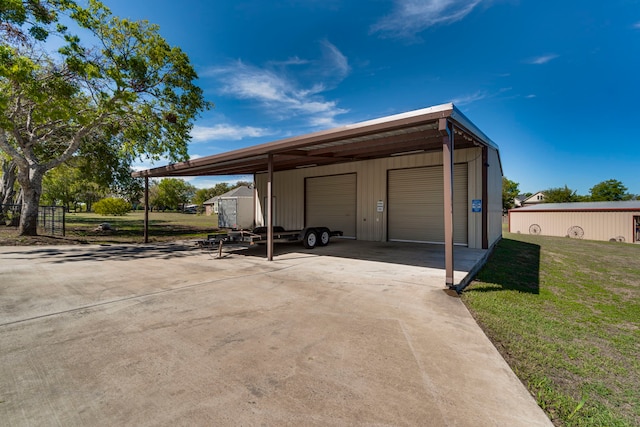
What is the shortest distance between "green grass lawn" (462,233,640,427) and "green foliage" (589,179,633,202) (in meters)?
70.3

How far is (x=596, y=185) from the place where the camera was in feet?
203

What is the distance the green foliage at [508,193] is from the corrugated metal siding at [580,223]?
3229 centimetres

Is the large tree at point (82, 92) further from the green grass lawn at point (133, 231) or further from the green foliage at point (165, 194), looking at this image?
the green foliage at point (165, 194)

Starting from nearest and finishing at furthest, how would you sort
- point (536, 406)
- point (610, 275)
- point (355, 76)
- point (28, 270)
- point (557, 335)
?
1. point (536, 406)
2. point (557, 335)
3. point (28, 270)
4. point (610, 275)
5. point (355, 76)

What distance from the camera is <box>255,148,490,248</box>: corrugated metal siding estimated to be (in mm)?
10617

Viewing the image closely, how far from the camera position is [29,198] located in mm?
12617

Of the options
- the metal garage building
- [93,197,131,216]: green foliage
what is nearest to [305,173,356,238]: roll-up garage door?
the metal garage building

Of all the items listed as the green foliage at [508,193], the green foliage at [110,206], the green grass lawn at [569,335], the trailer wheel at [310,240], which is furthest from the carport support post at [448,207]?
the green foliage at [508,193]

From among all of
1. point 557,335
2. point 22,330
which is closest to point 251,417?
point 22,330

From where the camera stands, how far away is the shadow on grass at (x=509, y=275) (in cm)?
616

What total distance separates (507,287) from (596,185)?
261 feet

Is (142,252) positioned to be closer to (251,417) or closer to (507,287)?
(251,417)

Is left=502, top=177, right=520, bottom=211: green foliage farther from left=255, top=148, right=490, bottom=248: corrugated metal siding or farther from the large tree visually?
the large tree

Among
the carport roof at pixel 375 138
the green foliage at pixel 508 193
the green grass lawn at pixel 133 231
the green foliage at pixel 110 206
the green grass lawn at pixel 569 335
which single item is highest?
the green foliage at pixel 508 193
